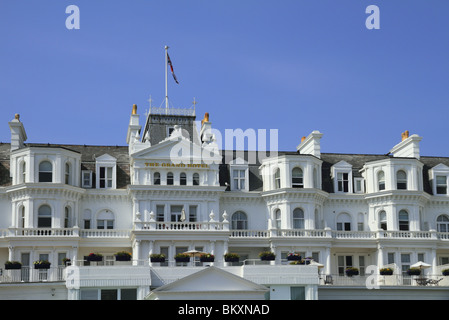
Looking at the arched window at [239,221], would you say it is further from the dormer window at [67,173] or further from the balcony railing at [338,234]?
the dormer window at [67,173]

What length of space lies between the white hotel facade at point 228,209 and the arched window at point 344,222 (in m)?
0.08

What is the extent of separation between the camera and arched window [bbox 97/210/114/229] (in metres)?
65.1

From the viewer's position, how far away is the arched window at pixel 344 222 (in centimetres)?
6894

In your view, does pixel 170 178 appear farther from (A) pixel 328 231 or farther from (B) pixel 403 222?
(B) pixel 403 222

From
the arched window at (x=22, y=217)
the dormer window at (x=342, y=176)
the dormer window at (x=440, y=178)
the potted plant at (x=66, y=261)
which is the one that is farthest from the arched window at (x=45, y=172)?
the dormer window at (x=440, y=178)

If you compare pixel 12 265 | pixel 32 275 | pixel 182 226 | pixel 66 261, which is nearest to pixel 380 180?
pixel 182 226

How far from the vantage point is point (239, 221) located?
67.2 m

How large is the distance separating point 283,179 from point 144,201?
34.9 feet

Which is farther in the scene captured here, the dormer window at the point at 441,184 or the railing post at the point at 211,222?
the dormer window at the point at 441,184

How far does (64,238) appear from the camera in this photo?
61.4 meters

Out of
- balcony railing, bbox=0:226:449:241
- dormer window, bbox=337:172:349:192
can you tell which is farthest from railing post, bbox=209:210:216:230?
dormer window, bbox=337:172:349:192

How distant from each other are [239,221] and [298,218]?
14.7ft

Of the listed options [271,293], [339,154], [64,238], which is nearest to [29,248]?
[64,238]
